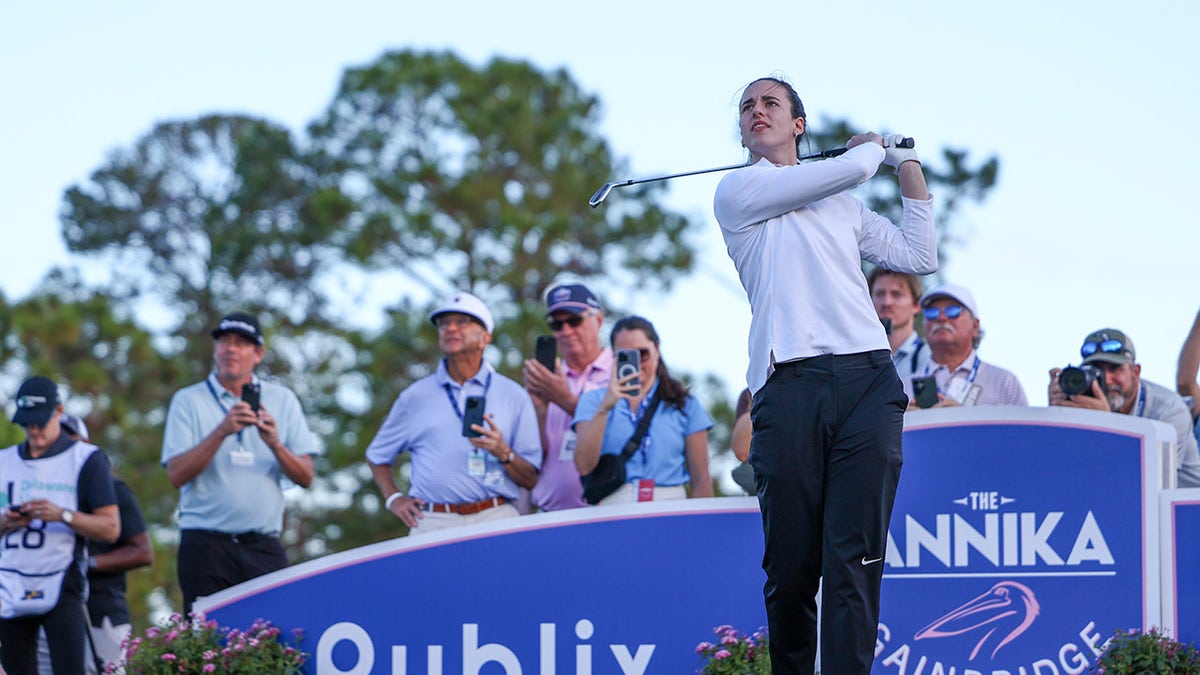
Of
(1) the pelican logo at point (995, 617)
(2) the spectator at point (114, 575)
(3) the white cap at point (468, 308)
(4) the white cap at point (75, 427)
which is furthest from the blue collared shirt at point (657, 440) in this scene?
(4) the white cap at point (75, 427)

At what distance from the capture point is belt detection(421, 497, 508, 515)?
6.79 meters

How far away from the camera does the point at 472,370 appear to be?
716 cm

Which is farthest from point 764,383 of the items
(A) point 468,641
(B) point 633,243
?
(B) point 633,243

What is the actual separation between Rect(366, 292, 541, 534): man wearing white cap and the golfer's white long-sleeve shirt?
267 cm

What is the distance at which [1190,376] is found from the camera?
6.73 metres

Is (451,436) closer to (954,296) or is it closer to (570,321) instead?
(570,321)

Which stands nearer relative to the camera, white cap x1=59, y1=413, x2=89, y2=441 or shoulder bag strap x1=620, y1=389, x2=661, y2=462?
shoulder bag strap x1=620, y1=389, x2=661, y2=462

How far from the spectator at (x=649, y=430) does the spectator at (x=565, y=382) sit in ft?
1.05

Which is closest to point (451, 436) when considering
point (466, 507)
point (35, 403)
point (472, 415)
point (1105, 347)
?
point (472, 415)

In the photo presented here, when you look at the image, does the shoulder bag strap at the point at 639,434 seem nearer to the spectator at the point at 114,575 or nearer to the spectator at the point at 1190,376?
the spectator at the point at 1190,376

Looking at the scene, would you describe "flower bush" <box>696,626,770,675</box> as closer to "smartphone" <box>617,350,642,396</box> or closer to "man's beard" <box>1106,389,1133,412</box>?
"smartphone" <box>617,350,642,396</box>

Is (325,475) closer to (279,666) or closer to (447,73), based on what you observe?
(447,73)

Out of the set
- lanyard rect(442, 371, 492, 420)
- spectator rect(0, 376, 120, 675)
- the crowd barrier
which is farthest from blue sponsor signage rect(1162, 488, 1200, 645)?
spectator rect(0, 376, 120, 675)

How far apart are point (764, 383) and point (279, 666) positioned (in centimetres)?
280
